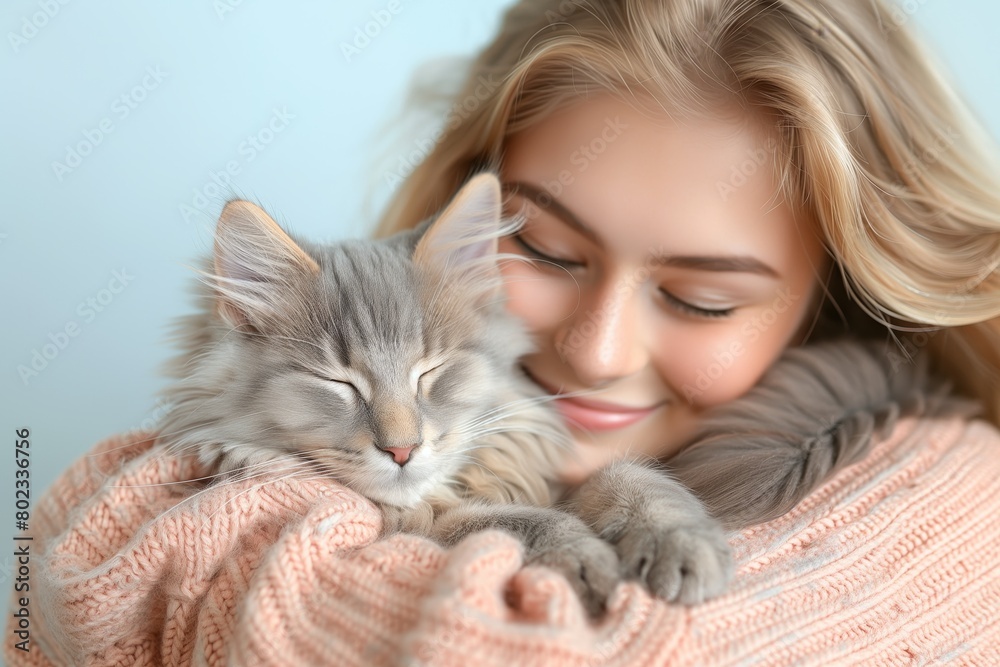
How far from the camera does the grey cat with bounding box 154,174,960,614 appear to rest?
128 centimetres

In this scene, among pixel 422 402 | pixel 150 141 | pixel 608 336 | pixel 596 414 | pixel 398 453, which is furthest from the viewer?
pixel 150 141

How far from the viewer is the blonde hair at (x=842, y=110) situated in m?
1.45

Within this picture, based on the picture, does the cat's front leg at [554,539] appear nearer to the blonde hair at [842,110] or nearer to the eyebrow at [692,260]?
the eyebrow at [692,260]

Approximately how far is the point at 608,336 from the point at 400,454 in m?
0.50

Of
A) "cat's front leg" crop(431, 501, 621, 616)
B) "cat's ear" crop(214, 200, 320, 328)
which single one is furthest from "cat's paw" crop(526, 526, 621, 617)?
"cat's ear" crop(214, 200, 320, 328)

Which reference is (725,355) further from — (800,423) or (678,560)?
(678,560)

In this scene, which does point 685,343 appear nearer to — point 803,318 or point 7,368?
point 803,318

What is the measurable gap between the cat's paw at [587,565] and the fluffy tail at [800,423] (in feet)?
1.05

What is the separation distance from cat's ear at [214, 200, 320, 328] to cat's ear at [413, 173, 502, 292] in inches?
9.9

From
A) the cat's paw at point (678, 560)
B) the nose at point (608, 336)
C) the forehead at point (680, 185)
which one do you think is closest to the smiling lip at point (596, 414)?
the nose at point (608, 336)

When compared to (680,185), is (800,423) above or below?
below

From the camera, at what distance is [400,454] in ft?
4.20

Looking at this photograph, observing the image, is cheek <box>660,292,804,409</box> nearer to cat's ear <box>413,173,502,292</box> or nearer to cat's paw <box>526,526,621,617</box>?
cat's ear <box>413,173,502,292</box>

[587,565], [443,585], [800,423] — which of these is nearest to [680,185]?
[800,423]
